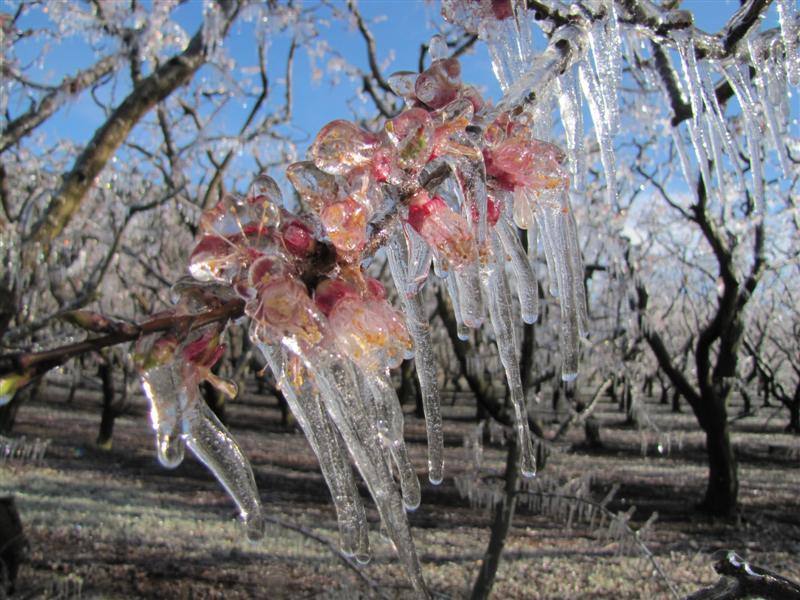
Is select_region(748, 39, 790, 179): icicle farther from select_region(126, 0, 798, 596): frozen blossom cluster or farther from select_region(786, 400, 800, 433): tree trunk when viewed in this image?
select_region(786, 400, 800, 433): tree trunk

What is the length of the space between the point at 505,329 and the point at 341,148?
0.31 metres

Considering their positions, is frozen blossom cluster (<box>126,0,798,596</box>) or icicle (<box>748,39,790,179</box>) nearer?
frozen blossom cluster (<box>126,0,798,596</box>)

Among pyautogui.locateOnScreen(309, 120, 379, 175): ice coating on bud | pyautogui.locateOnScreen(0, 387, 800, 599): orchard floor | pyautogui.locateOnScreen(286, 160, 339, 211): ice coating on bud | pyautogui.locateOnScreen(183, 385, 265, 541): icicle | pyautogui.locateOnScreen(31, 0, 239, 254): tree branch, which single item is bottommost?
pyautogui.locateOnScreen(0, 387, 800, 599): orchard floor

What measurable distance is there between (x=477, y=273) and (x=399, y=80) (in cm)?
22

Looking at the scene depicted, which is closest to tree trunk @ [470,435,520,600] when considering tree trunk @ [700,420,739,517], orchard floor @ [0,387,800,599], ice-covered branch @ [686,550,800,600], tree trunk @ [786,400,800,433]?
orchard floor @ [0,387,800,599]

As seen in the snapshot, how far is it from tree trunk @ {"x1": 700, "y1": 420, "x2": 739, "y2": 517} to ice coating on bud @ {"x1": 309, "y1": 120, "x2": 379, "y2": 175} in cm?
926

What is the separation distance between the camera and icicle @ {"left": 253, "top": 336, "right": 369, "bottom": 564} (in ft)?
1.98

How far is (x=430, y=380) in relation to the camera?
0.77 metres

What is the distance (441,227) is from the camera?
0.62 meters

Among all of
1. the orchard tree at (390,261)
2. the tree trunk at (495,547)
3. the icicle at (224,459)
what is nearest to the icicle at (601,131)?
the orchard tree at (390,261)

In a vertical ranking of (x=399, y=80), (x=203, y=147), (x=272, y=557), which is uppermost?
(x=203, y=147)

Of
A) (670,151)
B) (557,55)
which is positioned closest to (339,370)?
(557,55)

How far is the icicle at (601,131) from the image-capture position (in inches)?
38.9

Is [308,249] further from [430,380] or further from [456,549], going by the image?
[456,549]
